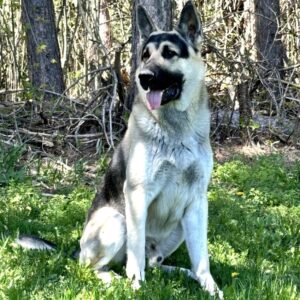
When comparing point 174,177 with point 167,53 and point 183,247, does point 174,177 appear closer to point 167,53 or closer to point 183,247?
point 167,53

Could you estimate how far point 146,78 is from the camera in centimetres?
397

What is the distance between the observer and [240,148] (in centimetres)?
839

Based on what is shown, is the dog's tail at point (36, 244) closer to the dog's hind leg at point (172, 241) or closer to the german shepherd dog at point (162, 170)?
the german shepherd dog at point (162, 170)

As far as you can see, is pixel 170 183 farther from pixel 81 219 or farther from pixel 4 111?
pixel 4 111

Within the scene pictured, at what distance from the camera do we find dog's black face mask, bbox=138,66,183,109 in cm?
397

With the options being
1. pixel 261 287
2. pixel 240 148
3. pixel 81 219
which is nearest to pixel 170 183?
pixel 261 287

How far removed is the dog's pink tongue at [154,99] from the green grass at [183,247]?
3.68 feet

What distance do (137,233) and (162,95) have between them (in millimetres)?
941

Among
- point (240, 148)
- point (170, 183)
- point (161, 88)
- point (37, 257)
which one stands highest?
point (161, 88)

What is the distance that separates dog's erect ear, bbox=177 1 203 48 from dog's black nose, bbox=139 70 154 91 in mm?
495

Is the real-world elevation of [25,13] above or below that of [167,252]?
above

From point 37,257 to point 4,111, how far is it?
16.2 feet

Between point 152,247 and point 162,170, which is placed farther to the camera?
point 152,247

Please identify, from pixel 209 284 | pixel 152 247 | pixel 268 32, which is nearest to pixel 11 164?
pixel 152 247
